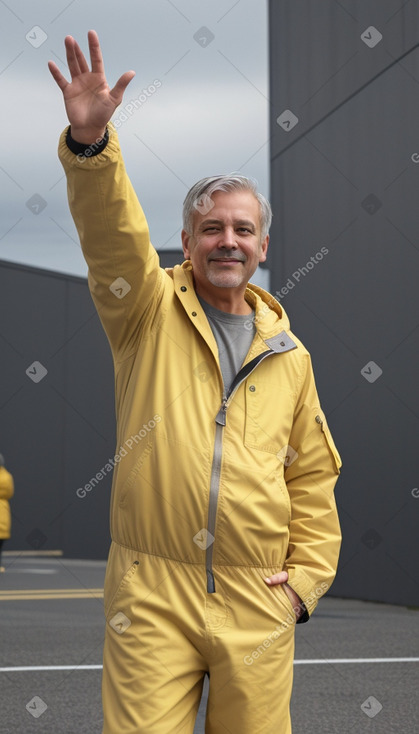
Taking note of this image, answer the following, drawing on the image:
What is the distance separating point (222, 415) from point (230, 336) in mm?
278

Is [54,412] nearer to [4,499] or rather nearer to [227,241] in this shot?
[4,499]

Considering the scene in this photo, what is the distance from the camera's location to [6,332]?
2516 cm

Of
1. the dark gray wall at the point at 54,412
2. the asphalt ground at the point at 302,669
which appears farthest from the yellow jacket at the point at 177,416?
the dark gray wall at the point at 54,412

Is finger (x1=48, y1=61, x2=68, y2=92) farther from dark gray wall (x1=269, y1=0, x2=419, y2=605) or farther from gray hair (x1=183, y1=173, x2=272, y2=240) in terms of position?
dark gray wall (x1=269, y1=0, x2=419, y2=605)

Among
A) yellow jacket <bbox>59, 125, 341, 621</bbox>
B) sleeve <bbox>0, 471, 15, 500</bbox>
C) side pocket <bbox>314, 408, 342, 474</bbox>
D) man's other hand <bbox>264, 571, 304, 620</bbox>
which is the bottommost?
sleeve <bbox>0, 471, 15, 500</bbox>

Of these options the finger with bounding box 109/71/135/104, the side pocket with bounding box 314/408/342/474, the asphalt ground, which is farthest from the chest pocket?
the asphalt ground

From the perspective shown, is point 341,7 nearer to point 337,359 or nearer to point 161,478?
point 337,359

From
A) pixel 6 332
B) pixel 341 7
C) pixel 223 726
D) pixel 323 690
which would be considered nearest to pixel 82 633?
pixel 323 690

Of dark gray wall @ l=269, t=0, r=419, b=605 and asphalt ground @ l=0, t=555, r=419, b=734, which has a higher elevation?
dark gray wall @ l=269, t=0, r=419, b=605

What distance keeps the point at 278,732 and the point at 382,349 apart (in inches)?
414

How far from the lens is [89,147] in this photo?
101 inches

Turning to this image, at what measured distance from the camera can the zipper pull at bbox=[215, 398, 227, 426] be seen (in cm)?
276

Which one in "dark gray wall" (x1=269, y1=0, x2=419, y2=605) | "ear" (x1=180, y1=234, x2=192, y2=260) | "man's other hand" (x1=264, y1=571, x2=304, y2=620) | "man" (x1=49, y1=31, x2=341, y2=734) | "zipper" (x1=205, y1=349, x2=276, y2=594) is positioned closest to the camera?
"man" (x1=49, y1=31, x2=341, y2=734)

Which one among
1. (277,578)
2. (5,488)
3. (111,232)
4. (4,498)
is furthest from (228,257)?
(4,498)
